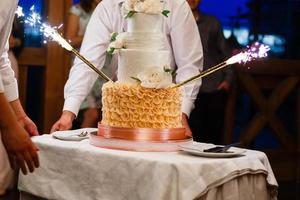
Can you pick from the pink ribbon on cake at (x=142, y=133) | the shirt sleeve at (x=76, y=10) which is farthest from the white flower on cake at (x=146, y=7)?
the shirt sleeve at (x=76, y=10)

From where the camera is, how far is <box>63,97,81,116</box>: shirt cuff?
292cm

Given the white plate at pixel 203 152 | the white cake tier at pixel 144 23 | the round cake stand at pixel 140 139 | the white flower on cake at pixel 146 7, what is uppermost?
the white flower on cake at pixel 146 7

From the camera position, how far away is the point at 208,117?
489cm

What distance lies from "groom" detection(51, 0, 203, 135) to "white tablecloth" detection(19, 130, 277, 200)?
59 cm

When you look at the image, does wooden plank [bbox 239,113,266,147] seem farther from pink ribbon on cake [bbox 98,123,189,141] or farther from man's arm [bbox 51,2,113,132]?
pink ribbon on cake [bbox 98,123,189,141]

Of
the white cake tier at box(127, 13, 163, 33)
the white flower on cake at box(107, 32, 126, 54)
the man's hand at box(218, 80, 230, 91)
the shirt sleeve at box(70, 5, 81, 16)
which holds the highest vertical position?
the shirt sleeve at box(70, 5, 81, 16)

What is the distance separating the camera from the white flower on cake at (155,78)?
2.21 meters

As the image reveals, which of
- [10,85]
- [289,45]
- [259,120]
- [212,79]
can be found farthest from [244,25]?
[10,85]

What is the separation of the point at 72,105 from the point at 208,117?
7.03 feet

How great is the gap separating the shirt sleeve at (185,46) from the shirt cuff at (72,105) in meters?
0.52

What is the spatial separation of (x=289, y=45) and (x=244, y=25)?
1.74ft

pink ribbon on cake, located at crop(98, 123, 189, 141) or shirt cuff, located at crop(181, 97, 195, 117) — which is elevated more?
shirt cuff, located at crop(181, 97, 195, 117)

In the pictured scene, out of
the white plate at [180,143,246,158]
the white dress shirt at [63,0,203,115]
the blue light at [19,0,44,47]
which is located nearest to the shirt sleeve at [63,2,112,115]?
the white dress shirt at [63,0,203,115]

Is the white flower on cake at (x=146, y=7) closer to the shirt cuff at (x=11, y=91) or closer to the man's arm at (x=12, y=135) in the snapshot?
the shirt cuff at (x=11, y=91)
